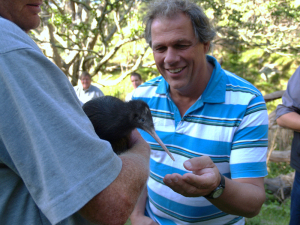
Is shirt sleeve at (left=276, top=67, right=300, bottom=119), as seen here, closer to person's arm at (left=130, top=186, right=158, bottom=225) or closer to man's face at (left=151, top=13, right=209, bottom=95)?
man's face at (left=151, top=13, right=209, bottom=95)

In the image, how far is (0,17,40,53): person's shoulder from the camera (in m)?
0.80

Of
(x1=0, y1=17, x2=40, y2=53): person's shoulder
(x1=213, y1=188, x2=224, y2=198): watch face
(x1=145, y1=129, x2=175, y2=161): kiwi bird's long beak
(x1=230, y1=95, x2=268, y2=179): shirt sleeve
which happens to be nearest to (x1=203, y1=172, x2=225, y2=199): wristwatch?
(x1=213, y1=188, x2=224, y2=198): watch face

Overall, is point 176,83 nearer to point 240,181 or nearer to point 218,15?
point 240,181

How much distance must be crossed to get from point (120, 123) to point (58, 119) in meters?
1.22

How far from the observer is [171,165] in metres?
1.81

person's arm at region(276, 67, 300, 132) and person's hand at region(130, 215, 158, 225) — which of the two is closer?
person's hand at region(130, 215, 158, 225)

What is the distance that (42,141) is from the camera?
2.60ft

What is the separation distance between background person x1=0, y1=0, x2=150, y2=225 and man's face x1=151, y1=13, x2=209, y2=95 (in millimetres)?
1051

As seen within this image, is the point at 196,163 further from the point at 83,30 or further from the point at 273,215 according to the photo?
the point at 83,30

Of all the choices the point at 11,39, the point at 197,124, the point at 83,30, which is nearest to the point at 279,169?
the point at 197,124

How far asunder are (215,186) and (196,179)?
0.18 metres

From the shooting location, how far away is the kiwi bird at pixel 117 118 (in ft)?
6.34

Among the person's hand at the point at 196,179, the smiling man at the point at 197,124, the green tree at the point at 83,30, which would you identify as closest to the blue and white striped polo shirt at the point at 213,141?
the smiling man at the point at 197,124

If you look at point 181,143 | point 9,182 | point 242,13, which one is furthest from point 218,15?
point 9,182
